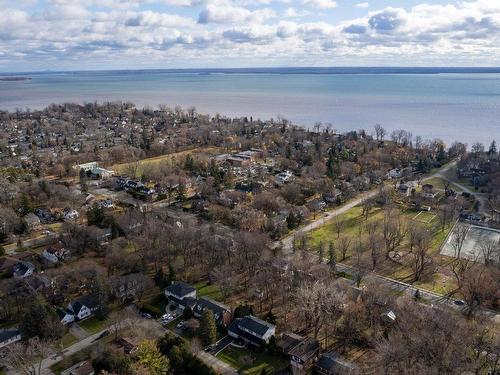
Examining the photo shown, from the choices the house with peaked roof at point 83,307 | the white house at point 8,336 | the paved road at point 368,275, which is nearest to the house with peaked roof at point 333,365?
the paved road at point 368,275

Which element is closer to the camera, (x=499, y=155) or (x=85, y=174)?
(x=85, y=174)

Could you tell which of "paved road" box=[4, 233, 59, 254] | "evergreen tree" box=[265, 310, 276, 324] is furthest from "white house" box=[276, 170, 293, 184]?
"evergreen tree" box=[265, 310, 276, 324]

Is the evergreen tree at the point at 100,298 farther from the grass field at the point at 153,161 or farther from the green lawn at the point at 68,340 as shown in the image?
the grass field at the point at 153,161

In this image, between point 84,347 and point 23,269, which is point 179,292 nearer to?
point 84,347

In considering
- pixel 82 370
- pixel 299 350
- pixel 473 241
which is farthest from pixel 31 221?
pixel 473 241

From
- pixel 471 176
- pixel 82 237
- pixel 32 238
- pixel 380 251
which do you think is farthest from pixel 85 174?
pixel 471 176

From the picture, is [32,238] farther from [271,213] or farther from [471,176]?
[471,176]
